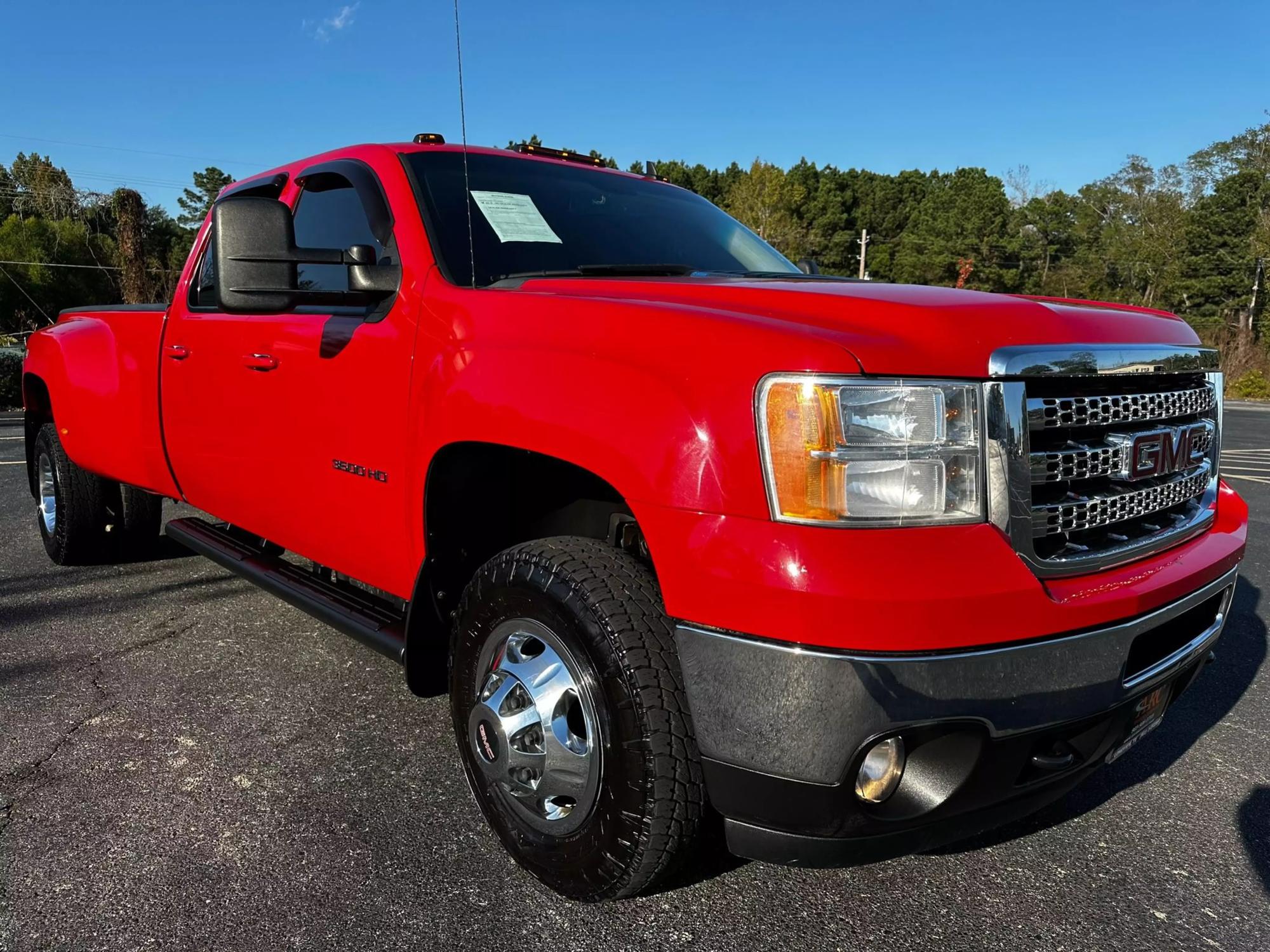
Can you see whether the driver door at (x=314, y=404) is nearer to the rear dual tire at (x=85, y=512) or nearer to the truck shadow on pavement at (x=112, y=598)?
the truck shadow on pavement at (x=112, y=598)

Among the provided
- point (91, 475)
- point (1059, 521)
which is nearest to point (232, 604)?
point (91, 475)

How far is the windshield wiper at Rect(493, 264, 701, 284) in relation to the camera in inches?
100

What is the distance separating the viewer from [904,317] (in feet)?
5.86

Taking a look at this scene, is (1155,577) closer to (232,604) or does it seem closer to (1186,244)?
(232,604)

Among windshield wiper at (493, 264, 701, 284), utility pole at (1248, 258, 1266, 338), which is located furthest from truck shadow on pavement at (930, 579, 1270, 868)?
utility pole at (1248, 258, 1266, 338)

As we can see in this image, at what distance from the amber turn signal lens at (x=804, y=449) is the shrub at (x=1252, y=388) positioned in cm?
3264

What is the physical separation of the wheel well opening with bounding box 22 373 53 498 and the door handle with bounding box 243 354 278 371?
2.50 metres

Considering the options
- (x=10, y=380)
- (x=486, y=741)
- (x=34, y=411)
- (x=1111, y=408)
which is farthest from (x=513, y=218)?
(x=10, y=380)

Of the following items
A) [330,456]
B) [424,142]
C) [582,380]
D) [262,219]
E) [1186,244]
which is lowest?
[330,456]

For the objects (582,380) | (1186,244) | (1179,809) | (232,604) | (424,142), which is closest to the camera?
(582,380)

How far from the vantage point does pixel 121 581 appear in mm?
4793

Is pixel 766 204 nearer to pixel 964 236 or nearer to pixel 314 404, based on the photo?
pixel 964 236

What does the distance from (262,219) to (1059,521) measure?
209cm

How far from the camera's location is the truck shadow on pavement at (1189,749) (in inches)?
96.2
